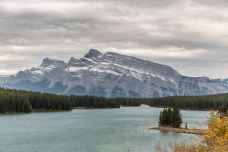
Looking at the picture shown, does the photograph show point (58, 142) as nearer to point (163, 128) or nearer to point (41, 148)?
point (41, 148)

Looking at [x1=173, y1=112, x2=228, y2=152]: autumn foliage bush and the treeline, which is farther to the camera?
the treeline

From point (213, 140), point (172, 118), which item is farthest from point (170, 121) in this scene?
point (213, 140)

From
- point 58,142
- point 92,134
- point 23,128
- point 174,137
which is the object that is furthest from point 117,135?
point 23,128

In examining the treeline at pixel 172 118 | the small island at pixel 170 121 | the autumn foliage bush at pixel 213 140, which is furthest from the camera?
the treeline at pixel 172 118

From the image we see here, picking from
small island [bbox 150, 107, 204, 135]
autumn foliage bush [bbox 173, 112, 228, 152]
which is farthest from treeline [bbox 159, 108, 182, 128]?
autumn foliage bush [bbox 173, 112, 228, 152]

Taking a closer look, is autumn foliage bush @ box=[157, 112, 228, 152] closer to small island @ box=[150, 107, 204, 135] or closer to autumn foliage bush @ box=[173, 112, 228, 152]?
autumn foliage bush @ box=[173, 112, 228, 152]

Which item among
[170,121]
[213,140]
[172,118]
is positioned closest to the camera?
[213,140]

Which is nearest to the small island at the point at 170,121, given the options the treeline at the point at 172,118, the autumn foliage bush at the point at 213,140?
the treeline at the point at 172,118

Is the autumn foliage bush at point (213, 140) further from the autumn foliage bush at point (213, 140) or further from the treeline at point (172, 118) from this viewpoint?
the treeline at point (172, 118)

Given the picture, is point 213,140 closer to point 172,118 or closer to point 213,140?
point 213,140

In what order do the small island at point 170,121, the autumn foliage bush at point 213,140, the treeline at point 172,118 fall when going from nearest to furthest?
the autumn foliage bush at point 213,140
the small island at point 170,121
the treeline at point 172,118

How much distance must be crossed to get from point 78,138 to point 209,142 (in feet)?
324

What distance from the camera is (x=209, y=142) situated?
3822 cm

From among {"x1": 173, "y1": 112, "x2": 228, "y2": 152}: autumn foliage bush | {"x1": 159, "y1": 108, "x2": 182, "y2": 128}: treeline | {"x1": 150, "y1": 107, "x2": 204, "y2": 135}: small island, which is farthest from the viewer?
{"x1": 159, "y1": 108, "x2": 182, "y2": 128}: treeline
